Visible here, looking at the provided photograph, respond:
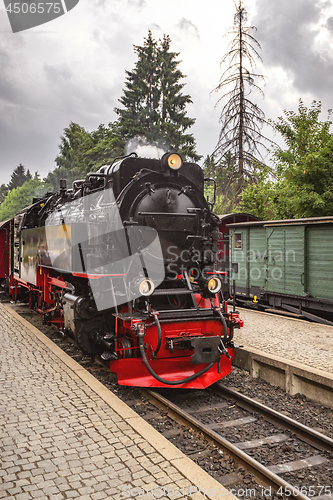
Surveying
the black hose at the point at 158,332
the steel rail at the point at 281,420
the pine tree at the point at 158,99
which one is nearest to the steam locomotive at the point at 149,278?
the black hose at the point at 158,332

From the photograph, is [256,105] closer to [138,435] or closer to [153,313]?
[153,313]

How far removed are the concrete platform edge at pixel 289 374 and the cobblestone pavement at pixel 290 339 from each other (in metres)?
0.26

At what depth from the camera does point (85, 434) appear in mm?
3752

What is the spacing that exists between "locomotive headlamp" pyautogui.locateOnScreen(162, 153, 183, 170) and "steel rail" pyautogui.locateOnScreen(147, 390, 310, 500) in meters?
3.35

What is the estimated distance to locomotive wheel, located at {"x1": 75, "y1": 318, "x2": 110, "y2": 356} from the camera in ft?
19.5

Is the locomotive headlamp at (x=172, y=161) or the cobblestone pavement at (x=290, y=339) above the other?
the locomotive headlamp at (x=172, y=161)

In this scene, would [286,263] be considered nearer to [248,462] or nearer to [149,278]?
[149,278]

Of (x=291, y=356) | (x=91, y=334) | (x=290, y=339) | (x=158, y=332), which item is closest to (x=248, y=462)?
(x=158, y=332)

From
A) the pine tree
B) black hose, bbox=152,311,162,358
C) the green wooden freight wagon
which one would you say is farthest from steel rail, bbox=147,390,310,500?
the pine tree

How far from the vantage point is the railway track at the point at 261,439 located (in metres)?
3.25

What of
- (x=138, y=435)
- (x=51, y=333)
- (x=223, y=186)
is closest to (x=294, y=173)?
(x=223, y=186)

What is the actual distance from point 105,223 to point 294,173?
908cm

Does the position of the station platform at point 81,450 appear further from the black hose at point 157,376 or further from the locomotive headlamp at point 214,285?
the locomotive headlamp at point 214,285

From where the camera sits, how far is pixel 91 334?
6.04m
